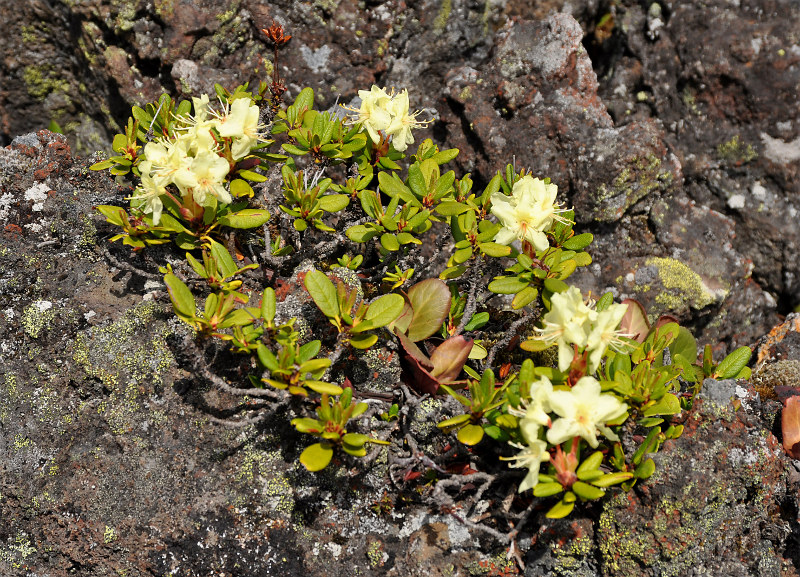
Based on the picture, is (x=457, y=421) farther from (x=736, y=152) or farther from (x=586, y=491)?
(x=736, y=152)

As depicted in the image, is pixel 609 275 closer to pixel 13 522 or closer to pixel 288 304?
pixel 288 304

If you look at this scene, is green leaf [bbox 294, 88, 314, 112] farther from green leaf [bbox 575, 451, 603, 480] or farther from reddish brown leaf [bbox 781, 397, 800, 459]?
reddish brown leaf [bbox 781, 397, 800, 459]

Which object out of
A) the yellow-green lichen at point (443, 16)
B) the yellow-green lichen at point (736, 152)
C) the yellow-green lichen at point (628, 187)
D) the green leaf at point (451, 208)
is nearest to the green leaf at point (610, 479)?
the green leaf at point (451, 208)

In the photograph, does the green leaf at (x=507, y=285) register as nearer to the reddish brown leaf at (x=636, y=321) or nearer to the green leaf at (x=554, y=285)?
the green leaf at (x=554, y=285)

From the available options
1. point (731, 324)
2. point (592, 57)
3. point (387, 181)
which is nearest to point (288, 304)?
point (387, 181)

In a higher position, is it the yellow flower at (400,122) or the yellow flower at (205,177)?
the yellow flower at (400,122)

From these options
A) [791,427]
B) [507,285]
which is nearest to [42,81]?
[507,285]

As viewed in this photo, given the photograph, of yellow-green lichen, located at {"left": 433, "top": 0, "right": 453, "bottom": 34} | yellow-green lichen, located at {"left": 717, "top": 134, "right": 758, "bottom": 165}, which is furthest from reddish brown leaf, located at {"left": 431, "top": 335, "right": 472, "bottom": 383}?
yellow-green lichen, located at {"left": 717, "top": 134, "right": 758, "bottom": 165}

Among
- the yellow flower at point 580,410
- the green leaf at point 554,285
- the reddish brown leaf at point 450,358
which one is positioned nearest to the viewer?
the yellow flower at point 580,410
